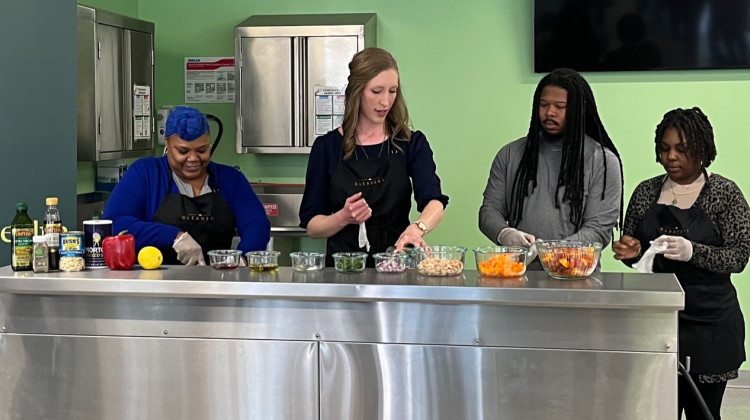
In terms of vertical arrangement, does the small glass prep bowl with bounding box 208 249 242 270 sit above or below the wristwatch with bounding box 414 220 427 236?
below

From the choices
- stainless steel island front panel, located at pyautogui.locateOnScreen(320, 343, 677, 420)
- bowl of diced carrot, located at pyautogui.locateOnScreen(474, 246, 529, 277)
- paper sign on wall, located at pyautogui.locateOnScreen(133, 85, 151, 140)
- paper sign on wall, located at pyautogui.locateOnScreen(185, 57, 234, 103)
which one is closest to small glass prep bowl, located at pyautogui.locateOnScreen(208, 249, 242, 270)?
stainless steel island front panel, located at pyautogui.locateOnScreen(320, 343, 677, 420)

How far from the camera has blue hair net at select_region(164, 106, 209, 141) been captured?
10.6 ft

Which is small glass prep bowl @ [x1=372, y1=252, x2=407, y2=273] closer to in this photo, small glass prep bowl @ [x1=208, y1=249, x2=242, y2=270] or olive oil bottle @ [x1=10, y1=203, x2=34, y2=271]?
small glass prep bowl @ [x1=208, y1=249, x2=242, y2=270]

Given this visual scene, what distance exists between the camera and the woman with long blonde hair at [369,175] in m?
3.35

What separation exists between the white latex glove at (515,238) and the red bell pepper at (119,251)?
1.19 metres

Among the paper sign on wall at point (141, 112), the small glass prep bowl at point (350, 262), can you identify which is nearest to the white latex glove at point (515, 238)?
the small glass prep bowl at point (350, 262)

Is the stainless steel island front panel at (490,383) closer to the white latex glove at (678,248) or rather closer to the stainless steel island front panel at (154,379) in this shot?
the stainless steel island front panel at (154,379)

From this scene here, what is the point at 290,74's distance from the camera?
17.1 feet

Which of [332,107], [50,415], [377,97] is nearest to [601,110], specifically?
[332,107]

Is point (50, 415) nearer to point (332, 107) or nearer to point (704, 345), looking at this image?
point (704, 345)

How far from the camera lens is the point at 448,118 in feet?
17.8

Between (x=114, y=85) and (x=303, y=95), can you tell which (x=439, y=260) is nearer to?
(x=303, y=95)

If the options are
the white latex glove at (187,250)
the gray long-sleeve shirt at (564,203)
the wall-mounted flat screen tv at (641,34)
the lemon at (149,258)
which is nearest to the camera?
the lemon at (149,258)

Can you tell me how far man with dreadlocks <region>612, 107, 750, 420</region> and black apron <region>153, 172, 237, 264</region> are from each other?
4.42 feet
